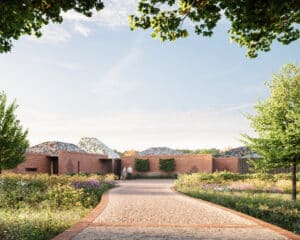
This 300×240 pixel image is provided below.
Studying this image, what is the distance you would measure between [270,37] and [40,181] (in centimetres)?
1391

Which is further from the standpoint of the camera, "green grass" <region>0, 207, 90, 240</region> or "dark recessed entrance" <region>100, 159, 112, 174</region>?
"dark recessed entrance" <region>100, 159, 112, 174</region>

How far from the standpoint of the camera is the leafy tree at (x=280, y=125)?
15250 mm

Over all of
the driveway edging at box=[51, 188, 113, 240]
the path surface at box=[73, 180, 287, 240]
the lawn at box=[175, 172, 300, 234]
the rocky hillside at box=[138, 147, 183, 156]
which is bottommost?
the lawn at box=[175, 172, 300, 234]

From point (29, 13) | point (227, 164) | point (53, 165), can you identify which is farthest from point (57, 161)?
point (29, 13)

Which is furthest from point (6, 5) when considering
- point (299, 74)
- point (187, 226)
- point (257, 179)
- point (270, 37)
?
point (257, 179)

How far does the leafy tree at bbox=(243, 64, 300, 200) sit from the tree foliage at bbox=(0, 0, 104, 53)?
1091 centimetres

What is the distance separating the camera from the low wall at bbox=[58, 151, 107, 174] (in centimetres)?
3297

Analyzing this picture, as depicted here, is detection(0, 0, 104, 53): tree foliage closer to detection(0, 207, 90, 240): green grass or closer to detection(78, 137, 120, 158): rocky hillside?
detection(0, 207, 90, 240): green grass

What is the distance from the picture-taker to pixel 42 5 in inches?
277

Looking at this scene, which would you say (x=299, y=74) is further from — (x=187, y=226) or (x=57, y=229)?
(x=57, y=229)

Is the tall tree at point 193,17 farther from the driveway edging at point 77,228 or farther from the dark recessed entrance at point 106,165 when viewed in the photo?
the dark recessed entrance at point 106,165

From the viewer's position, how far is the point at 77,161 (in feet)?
118

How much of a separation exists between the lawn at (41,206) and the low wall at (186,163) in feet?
80.5

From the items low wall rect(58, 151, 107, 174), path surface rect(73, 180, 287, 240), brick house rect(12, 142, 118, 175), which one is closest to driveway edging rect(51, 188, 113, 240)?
path surface rect(73, 180, 287, 240)
